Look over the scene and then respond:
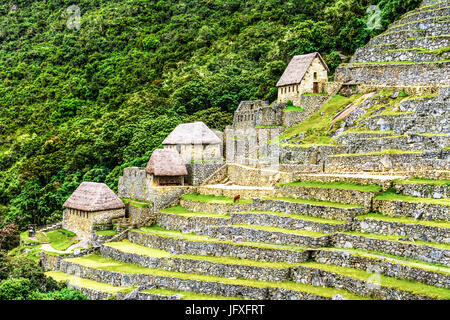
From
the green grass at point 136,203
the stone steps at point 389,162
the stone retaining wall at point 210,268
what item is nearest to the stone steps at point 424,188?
the stone steps at point 389,162

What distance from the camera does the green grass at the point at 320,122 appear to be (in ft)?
121

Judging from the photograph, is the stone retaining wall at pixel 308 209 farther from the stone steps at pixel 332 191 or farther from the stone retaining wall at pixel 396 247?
the stone retaining wall at pixel 396 247

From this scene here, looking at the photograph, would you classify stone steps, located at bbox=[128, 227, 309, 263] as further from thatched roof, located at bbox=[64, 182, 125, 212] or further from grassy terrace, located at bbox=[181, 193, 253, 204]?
thatched roof, located at bbox=[64, 182, 125, 212]

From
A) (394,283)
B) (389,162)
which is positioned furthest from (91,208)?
(394,283)

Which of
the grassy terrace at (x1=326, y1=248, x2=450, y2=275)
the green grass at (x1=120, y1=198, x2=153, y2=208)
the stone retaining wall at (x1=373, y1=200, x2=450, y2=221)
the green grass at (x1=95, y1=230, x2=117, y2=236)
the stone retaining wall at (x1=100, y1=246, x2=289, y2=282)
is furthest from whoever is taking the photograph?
the green grass at (x1=120, y1=198, x2=153, y2=208)

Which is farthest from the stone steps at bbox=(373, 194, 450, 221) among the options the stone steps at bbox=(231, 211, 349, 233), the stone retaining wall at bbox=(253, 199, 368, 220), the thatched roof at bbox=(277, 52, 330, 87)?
the thatched roof at bbox=(277, 52, 330, 87)

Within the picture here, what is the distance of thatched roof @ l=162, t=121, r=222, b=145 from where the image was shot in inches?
1542

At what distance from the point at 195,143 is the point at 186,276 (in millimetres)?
14654

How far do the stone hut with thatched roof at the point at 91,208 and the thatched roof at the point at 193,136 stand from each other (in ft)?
17.6

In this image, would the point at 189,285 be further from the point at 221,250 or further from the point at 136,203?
the point at 136,203

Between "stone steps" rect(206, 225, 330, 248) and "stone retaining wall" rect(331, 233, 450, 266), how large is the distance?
693mm

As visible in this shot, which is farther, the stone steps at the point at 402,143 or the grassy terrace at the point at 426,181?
the stone steps at the point at 402,143

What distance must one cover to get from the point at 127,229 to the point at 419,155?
655 inches
